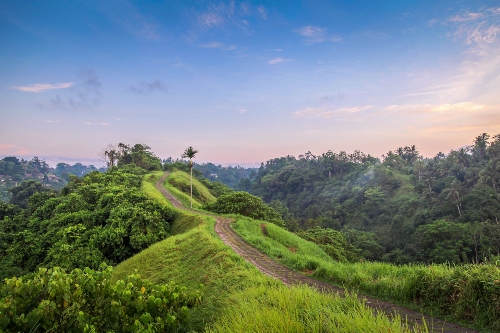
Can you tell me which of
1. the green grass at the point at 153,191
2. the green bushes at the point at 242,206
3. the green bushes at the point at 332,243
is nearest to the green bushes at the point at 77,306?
the green bushes at the point at 332,243

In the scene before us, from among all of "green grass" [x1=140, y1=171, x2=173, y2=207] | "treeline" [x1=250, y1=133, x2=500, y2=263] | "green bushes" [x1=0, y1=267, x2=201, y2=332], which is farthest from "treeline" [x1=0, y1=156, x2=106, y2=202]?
"green bushes" [x1=0, y1=267, x2=201, y2=332]

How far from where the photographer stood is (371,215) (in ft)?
207

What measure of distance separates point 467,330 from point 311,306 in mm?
3197

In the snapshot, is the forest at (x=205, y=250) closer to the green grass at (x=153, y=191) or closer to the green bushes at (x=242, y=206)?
the green bushes at (x=242, y=206)

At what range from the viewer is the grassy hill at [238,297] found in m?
3.76

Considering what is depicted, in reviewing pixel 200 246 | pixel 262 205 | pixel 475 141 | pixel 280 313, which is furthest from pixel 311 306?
pixel 475 141

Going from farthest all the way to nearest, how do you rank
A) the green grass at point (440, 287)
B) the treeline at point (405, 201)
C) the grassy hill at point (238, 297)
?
the treeline at point (405, 201) < the green grass at point (440, 287) < the grassy hill at point (238, 297)

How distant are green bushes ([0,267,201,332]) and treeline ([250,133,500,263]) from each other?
39.0ft

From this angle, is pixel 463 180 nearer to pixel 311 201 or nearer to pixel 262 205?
pixel 311 201

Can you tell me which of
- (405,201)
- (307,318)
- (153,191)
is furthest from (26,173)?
(307,318)

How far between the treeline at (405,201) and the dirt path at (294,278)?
254 inches

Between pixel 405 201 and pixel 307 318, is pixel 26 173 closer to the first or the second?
pixel 405 201

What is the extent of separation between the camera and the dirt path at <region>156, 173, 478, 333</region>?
5254mm

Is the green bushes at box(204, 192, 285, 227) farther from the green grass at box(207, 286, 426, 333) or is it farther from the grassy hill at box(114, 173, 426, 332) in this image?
the green grass at box(207, 286, 426, 333)
